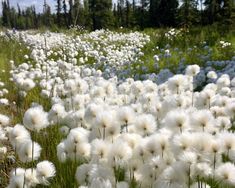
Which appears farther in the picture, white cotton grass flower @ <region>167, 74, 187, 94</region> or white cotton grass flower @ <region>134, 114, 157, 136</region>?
white cotton grass flower @ <region>167, 74, 187, 94</region>

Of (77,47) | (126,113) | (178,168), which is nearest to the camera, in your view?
(178,168)

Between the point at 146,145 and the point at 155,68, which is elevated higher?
the point at 146,145

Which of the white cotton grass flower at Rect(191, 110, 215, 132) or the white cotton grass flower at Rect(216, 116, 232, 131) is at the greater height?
the white cotton grass flower at Rect(191, 110, 215, 132)

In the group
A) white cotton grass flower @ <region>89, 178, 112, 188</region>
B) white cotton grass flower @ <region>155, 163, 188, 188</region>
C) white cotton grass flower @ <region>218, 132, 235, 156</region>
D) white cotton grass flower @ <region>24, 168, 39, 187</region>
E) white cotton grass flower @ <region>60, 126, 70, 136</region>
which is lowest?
white cotton grass flower @ <region>60, 126, 70, 136</region>

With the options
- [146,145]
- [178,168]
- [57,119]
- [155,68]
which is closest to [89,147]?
[146,145]

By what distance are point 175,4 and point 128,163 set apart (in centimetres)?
4438

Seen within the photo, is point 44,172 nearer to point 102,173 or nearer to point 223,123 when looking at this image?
point 102,173

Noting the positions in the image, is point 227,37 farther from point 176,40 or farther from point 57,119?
point 57,119

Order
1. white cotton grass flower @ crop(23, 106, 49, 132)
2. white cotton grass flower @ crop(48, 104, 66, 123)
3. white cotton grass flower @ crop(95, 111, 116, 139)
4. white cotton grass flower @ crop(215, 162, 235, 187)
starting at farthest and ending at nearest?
1. white cotton grass flower @ crop(48, 104, 66, 123)
2. white cotton grass flower @ crop(23, 106, 49, 132)
3. white cotton grass flower @ crop(95, 111, 116, 139)
4. white cotton grass flower @ crop(215, 162, 235, 187)

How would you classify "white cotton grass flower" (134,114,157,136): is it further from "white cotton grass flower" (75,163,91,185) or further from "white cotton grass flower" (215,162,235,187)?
"white cotton grass flower" (215,162,235,187)

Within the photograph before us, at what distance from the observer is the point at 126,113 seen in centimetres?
270

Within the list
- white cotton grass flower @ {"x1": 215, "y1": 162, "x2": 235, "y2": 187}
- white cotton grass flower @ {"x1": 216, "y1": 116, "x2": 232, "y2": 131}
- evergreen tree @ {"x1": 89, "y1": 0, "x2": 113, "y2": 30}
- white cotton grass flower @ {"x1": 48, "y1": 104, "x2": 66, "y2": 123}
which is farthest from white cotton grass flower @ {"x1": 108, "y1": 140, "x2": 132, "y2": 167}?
evergreen tree @ {"x1": 89, "y1": 0, "x2": 113, "y2": 30}

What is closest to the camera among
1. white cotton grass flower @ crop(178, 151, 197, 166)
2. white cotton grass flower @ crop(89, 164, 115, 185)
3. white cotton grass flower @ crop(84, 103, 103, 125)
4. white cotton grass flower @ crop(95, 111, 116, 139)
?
white cotton grass flower @ crop(178, 151, 197, 166)

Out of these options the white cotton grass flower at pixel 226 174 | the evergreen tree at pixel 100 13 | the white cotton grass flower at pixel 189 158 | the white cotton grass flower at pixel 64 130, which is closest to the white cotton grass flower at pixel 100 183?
the white cotton grass flower at pixel 189 158
